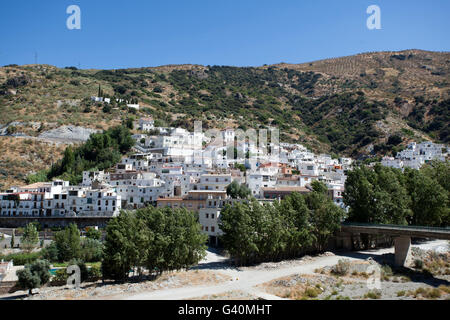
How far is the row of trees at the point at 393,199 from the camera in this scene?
44.2 m

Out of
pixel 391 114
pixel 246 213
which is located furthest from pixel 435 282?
pixel 391 114

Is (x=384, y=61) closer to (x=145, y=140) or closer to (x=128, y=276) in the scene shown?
(x=145, y=140)

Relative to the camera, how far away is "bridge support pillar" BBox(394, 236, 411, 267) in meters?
38.0

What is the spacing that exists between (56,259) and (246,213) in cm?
1989

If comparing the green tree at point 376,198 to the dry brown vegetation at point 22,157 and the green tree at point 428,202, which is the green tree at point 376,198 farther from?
the dry brown vegetation at point 22,157

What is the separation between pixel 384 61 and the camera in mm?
194125

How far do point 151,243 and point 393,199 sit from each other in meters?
26.9

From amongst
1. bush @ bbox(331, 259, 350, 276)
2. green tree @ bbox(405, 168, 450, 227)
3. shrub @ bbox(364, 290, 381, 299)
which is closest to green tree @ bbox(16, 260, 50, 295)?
bush @ bbox(331, 259, 350, 276)

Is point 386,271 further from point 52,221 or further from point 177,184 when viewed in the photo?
point 52,221

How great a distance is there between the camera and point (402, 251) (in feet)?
125

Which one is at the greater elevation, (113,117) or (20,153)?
(113,117)

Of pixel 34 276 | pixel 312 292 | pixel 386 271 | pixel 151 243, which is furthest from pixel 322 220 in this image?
pixel 34 276

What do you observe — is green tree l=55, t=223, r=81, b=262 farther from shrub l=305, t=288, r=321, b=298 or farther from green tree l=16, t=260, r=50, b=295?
shrub l=305, t=288, r=321, b=298

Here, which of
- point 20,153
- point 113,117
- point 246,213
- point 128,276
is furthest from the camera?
point 113,117
